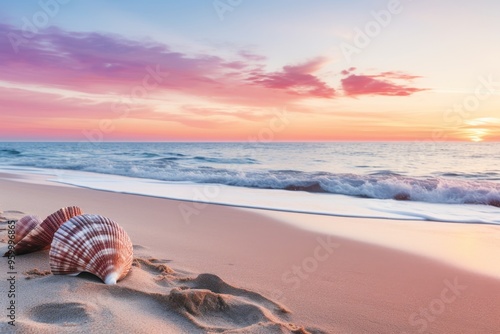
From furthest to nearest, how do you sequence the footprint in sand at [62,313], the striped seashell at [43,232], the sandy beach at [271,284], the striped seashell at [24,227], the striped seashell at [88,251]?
1. the striped seashell at [24,227]
2. the striped seashell at [43,232]
3. the striped seashell at [88,251]
4. the sandy beach at [271,284]
5. the footprint in sand at [62,313]

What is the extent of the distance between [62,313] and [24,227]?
1870 millimetres

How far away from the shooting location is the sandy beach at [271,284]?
2.70 m

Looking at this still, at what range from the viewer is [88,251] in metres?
3.15

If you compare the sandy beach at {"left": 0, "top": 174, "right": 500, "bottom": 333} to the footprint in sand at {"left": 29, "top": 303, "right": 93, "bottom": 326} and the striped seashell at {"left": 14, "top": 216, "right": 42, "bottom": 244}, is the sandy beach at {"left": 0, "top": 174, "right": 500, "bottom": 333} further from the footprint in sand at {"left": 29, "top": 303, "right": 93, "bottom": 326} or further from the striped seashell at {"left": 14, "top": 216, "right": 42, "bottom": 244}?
the striped seashell at {"left": 14, "top": 216, "right": 42, "bottom": 244}

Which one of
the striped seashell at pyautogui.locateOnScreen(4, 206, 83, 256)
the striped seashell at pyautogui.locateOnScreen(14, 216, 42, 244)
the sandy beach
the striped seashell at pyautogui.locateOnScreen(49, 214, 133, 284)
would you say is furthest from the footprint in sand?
the striped seashell at pyautogui.locateOnScreen(14, 216, 42, 244)

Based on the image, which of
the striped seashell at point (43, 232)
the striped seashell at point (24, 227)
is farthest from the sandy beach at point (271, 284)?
the striped seashell at point (24, 227)

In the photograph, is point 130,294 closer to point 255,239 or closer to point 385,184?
point 255,239

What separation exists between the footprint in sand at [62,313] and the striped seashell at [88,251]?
0.47 meters

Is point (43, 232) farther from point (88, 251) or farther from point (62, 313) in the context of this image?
point (62, 313)

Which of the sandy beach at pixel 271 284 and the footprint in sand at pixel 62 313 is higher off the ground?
the footprint in sand at pixel 62 313

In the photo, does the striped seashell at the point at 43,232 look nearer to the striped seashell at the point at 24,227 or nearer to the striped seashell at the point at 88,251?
the striped seashell at the point at 24,227

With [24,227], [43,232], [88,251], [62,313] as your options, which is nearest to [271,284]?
[88,251]

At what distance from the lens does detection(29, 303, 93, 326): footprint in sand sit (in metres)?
2.48

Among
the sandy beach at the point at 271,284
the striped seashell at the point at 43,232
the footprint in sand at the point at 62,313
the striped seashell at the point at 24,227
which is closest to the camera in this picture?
the footprint in sand at the point at 62,313
